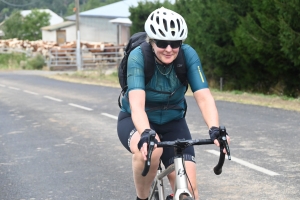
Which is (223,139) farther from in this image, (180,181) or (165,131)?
(165,131)

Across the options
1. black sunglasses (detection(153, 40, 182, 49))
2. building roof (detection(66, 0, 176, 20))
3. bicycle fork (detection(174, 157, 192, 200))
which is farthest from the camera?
building roof (detection(66, 0, 176, 20))

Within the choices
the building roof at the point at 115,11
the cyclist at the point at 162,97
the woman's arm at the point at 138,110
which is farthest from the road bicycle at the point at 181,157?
the building roof at the point at 115,11

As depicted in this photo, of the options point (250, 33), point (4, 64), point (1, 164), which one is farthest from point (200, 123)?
point (4, 64)

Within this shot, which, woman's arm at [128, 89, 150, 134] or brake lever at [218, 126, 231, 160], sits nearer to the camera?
brake lever at [218, 126, 231, 160]

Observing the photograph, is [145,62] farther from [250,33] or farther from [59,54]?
[59,54]

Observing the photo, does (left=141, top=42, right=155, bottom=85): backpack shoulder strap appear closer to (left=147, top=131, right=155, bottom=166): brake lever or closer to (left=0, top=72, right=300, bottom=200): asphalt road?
(left=147, top=131, right=155, bottom=166): brake lever

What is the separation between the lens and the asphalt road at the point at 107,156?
737 cm

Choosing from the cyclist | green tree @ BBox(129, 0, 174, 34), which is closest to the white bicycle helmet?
the cyclist

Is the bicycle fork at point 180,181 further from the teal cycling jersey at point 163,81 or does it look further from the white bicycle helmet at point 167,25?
the white bicycle helmet at point 167,25

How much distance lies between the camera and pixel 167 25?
441 cm

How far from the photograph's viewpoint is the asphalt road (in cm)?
737

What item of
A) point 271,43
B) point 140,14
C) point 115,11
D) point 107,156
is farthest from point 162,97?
point 115,11

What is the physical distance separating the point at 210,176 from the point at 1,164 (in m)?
2.86

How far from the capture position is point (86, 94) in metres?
20.8
